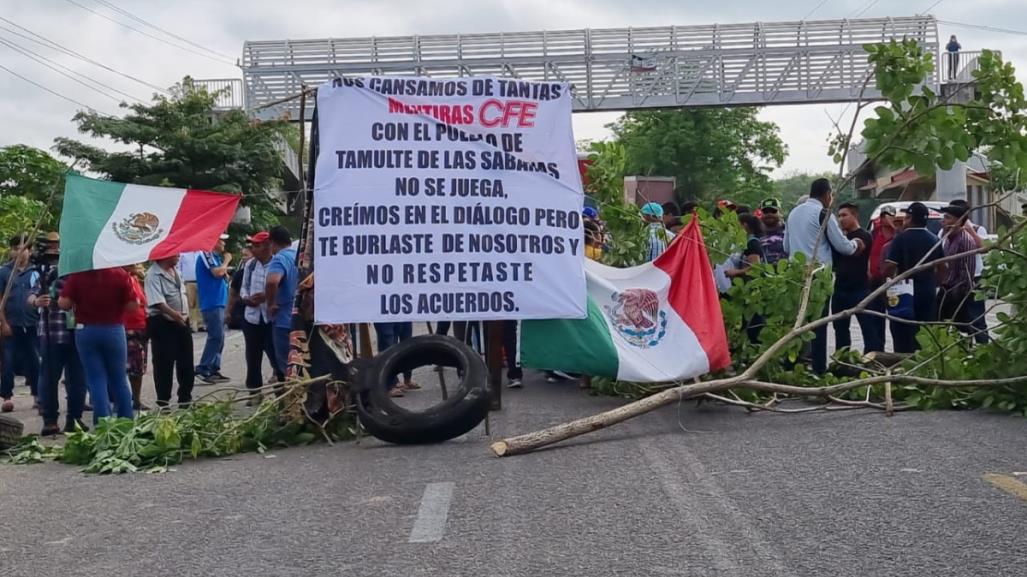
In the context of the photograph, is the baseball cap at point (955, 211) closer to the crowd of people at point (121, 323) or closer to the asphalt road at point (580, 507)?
the asphalt road at point (580, 507)

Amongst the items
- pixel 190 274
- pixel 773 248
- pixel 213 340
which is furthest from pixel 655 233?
pixel 190 274

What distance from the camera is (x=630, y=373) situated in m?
10.8

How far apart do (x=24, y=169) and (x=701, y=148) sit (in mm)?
35869

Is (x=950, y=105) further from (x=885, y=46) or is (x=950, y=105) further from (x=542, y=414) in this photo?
(x=542, y=414)

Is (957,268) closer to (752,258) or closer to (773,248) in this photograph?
(773,248)

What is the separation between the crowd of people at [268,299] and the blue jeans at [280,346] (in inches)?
0.5

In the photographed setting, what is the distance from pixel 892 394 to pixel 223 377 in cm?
942

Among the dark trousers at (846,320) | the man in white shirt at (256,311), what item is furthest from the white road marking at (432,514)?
the dark trousers at (846,320)

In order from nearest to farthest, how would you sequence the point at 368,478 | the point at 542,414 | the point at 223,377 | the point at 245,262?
the point at 368,478 → the point at 542,414 → the point at 245,262 → the point at 223,377

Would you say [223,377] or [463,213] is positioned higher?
[463,213]

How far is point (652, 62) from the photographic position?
37.3 meters

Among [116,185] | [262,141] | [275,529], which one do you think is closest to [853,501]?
[275,529]

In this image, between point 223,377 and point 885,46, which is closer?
point 885,46

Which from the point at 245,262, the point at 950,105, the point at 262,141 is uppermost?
the point at 262,141
